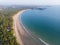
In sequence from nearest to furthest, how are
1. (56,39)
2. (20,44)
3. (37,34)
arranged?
1. (20,44)
2. (56,39)
3. (37,34)

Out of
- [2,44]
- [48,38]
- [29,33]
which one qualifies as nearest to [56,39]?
[48,38]

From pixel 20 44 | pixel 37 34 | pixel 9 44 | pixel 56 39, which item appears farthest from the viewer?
pixel 37 34

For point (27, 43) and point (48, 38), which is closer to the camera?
point (27, 43)

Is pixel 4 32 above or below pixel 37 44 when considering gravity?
above

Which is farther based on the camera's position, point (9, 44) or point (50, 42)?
point (50, 42)

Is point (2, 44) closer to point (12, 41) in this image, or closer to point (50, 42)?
point (12, 41)

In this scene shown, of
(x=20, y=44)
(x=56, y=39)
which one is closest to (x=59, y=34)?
(x=56, y=39)

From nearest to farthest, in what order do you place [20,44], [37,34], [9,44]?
[9,44] < [20,44] < [37,34]

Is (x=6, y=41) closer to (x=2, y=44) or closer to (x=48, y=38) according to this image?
(x=2, y=44)

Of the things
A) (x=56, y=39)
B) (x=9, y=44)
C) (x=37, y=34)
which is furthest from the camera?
(x=37, y=34)
